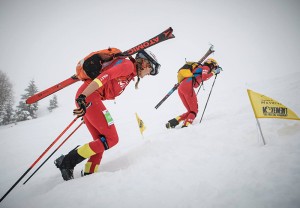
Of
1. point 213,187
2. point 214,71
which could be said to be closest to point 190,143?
point 213,187

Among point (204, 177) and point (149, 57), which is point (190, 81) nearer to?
point (149, 57)

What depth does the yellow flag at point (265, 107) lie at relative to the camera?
2.75m

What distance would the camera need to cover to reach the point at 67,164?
3.27m

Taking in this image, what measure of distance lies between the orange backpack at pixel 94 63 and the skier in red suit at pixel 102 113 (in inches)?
4.4

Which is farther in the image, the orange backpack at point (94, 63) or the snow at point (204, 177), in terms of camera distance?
the orange backpack at point (94, 63)

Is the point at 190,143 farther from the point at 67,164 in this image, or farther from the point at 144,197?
the point at 67,164

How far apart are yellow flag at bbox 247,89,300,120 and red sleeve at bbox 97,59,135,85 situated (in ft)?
7.17

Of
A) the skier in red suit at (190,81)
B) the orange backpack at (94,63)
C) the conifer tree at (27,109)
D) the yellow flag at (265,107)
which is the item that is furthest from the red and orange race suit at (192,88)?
the conifer tree at (27,109)

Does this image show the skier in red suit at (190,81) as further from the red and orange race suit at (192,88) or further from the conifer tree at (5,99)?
the conifer tree at (5,99)

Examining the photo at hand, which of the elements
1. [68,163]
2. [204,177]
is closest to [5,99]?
[68,163]

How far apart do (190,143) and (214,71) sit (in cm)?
465

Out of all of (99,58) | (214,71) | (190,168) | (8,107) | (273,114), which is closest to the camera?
(190,168)

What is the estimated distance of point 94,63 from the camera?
3.17 m

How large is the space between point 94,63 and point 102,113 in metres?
1.01
